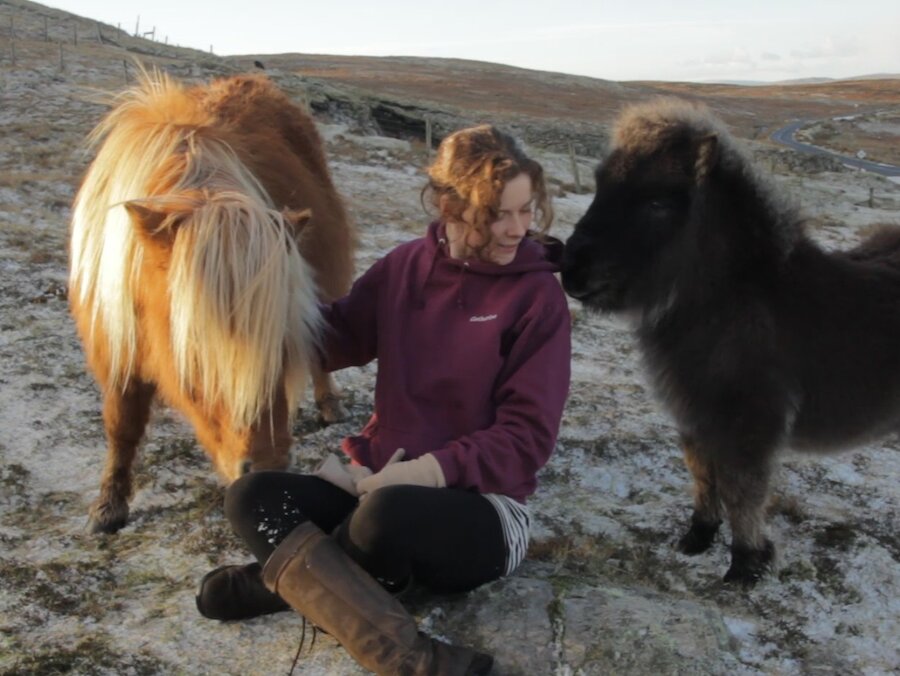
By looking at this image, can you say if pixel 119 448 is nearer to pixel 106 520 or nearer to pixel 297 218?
pixel 106 520

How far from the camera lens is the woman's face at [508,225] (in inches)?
102

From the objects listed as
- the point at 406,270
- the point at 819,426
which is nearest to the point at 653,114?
the point at 406,270

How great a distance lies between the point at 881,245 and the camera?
3.58 metres

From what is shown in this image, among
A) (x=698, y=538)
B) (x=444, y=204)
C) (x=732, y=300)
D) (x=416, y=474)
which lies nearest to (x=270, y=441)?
(x=416, y=474)

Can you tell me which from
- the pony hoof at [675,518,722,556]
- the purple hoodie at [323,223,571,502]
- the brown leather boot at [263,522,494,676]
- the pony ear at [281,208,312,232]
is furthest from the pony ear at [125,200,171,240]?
the pony hoof at [675,518,722,556]

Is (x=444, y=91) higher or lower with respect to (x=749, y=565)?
higher

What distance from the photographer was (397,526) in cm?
233

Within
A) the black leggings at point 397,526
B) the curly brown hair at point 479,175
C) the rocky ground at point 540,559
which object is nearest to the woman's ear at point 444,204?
the curly brown hair at point 479,175

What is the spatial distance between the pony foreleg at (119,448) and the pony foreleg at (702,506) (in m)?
2.44

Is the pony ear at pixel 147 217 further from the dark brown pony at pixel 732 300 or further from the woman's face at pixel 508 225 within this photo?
the dark brown pony at pixel 732 300

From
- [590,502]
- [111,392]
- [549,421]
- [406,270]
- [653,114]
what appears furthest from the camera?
[590,502]

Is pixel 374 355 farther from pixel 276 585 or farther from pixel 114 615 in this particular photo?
pixel 114 615

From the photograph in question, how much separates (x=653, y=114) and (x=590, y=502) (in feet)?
6.27

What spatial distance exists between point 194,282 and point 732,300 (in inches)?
80.3
